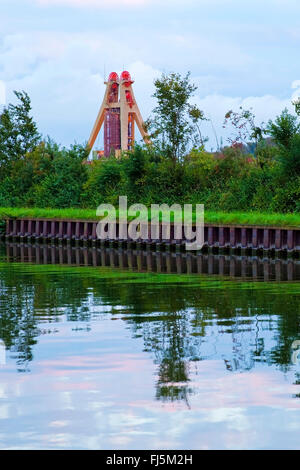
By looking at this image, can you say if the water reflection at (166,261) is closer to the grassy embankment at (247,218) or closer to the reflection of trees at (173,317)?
the grassy embankment at (247,218)

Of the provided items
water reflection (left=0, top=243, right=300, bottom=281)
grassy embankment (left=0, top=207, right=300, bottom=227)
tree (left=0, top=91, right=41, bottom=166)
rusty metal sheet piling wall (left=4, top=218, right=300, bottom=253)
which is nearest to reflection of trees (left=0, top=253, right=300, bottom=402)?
water reflection (left=0, top=243, right=300, bottom=281)

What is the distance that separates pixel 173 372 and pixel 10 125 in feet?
171

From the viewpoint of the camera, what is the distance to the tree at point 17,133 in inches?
2512

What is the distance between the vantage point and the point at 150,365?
1333 cm

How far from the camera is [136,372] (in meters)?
12.9

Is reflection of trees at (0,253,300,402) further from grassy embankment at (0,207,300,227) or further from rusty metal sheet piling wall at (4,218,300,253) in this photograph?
grassy embankment at (0,207,300,227)

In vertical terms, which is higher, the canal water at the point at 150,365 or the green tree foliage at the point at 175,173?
the green tree foliage at the point at 175,173

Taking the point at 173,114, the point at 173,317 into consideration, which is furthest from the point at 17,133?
the point at 173,317

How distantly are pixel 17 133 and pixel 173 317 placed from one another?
47.5 metres

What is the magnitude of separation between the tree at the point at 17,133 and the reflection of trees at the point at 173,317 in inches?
1482

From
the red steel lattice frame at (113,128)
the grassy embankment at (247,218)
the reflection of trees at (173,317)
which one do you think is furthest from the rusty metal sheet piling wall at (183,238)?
the red steel lattice frame at (113,128)
